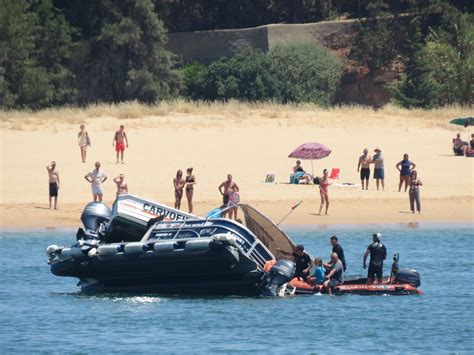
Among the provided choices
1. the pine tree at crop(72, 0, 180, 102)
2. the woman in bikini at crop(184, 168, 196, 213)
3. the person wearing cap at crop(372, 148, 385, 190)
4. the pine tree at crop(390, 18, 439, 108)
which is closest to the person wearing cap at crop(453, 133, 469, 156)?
the person wearing cap at crop(372, 148, 385, 190)

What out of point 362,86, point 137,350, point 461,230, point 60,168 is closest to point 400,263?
point 461,230

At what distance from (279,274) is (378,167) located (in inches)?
636

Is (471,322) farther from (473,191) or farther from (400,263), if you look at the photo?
(473,191)

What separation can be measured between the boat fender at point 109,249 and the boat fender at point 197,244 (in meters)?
1.29

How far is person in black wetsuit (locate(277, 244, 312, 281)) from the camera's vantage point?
26.4 meters

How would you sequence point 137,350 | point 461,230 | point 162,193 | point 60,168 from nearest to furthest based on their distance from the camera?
point 137,350 < point 461,230 < point 162,193 < point 60,168

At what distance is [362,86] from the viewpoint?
67.2m

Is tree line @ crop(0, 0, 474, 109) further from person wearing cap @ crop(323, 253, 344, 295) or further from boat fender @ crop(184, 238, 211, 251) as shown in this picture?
boat fender @ crop(184, 238, 211, 251)

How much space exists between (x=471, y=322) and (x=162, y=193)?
16.6 metres

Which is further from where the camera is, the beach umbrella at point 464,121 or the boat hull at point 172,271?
the beach umbrella at point 464,121

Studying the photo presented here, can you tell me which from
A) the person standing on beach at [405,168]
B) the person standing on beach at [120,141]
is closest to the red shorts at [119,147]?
the person standing on beach at [120,141]

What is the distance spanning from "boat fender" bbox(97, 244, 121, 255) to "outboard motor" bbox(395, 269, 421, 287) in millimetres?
5350

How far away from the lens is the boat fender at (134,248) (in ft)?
82.0

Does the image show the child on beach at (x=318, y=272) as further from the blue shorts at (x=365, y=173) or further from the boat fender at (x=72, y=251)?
the blue shorts at (x=365, y=173)
